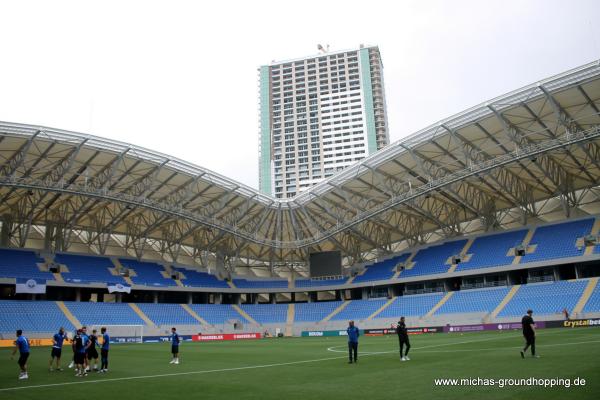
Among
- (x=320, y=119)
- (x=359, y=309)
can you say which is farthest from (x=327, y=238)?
(x=320, y=119)

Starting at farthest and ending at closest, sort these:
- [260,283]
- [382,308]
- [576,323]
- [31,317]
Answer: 1. [260,283]
2. [382,308]
3. [31,317]
4. [576,323]

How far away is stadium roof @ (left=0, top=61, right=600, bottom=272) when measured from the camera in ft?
127

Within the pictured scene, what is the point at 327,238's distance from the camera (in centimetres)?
5872

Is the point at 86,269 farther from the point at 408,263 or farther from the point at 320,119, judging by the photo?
the point at 320,119

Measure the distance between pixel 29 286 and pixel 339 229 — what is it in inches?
1367

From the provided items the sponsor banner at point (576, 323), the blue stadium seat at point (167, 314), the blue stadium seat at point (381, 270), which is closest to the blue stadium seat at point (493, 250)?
the blue stadium seat at point (381, 270)

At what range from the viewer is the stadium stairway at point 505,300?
160 ft

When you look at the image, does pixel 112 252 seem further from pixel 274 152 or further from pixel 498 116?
pixel 274 152

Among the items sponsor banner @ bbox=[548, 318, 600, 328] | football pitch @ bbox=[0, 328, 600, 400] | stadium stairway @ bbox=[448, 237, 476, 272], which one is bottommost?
sponsor banner @ bbox=[548, 318, 600, 328]

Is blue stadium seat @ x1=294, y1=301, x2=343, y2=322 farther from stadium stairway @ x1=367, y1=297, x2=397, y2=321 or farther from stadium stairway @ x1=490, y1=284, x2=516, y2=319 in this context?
stadium stairway @ x1=490, y1=284, x2=516, y2=319

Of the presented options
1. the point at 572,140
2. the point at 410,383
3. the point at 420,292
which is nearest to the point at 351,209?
the point at 420,292

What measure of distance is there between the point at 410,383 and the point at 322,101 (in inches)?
5851

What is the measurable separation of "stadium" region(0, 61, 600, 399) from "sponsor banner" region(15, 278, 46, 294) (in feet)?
0.63

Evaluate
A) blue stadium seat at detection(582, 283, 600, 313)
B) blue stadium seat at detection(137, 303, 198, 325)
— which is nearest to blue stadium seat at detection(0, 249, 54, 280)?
blue stadium seat at detection(137, 303, 198, 325)
